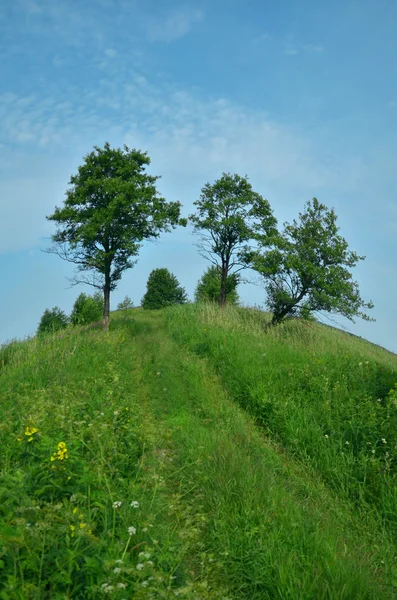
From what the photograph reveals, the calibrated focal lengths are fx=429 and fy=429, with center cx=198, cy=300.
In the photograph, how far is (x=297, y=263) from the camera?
24969mm

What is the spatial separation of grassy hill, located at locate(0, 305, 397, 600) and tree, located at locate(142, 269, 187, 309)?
26.7m

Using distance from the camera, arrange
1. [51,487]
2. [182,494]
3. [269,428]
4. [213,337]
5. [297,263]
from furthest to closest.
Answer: [297,263] → [213,337] → [269,428] → [182,494] → [51,487]

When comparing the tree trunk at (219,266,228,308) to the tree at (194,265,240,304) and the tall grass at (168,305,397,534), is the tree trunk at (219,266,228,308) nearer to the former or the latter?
the tree at (194,265,240,304)

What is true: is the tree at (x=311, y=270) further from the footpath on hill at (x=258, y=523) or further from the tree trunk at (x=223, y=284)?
the footpath on hill at (x=258, y=523)

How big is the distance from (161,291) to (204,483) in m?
32.4

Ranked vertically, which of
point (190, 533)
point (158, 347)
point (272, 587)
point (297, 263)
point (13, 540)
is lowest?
point (272, 587)

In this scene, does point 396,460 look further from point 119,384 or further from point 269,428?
point 119,384

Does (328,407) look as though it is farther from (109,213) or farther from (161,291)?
(161,291)

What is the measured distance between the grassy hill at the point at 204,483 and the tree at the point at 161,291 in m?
26.7

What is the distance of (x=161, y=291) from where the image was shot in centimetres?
3697

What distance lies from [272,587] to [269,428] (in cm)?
387

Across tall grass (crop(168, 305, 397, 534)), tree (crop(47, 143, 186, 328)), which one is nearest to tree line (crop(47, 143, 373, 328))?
tree (crop(47, 143, 186, 328))

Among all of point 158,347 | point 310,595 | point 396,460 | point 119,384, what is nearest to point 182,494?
point 310,595

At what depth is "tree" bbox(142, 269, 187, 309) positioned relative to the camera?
120ft
